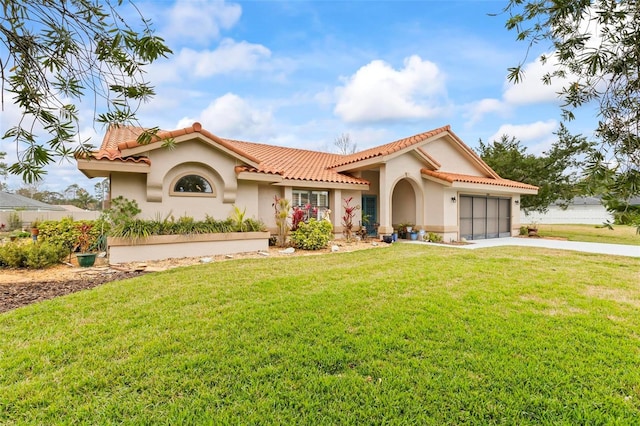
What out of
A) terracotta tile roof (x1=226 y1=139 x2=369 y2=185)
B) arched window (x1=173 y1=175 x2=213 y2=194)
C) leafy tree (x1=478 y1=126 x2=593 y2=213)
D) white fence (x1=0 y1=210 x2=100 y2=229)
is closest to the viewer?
arched window (x1=173 y1=175 x2=213 y2=194)

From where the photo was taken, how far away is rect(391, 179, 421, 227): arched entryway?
19500 mm

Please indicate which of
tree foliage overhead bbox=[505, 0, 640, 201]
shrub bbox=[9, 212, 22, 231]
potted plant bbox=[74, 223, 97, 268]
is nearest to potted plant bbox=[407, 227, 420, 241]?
tree foliage overhead bbox=[505, 0, 640, 201]

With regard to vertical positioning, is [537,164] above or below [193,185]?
above

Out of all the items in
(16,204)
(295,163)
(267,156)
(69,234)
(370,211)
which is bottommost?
(69,234)

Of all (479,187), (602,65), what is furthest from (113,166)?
(479,187)

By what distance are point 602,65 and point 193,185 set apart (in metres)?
12.9

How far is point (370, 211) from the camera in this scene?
20.0 metres

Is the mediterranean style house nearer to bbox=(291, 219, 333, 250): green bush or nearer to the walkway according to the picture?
bbox=(291, 219, 333, 250): green bush

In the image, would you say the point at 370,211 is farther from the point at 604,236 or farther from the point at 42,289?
the point at 604,236

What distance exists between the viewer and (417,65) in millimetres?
14266

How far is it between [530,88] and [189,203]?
1209cm

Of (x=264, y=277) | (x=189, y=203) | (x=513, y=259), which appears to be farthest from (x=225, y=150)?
(x=513, y=259)

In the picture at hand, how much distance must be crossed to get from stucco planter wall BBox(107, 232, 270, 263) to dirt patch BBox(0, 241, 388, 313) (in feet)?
0.97

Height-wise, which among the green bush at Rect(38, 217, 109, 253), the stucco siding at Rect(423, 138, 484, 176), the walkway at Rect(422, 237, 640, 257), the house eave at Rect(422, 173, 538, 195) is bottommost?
the walkway at Rect(422, 237, 640, 257)
